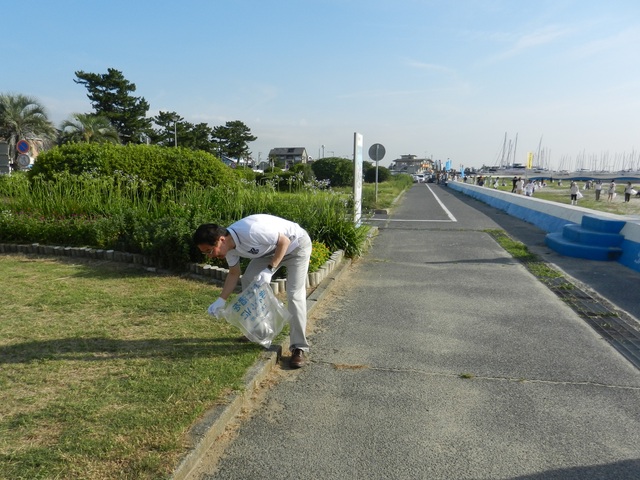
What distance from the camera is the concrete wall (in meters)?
8.82

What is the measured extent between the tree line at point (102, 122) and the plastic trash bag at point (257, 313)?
35.6 metres

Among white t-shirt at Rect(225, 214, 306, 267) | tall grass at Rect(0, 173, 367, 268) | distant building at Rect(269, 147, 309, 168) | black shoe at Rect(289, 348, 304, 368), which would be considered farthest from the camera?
distant building at Rect(269, 147, 309, 168)

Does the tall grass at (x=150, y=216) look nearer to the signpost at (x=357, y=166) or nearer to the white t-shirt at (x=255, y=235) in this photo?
the signpost at (x=357, y=166)

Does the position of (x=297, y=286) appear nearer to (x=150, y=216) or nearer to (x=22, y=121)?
(x=150, y=216)

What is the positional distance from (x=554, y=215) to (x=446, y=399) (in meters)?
11.7

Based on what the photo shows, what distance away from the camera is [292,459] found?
9.53 ft

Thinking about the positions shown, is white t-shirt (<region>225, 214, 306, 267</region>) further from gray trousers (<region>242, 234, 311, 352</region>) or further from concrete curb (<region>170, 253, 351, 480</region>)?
concrete curb (<region>170, 253, 351, 480</region>)

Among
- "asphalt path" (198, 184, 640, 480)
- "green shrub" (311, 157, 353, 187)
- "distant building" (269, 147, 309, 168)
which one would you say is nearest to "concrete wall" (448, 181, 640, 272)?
"asphalt path" (198, 184, 640, 480)

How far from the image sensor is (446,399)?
145 inches

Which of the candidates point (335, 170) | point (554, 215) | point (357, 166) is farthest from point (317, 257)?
point (335, 170)

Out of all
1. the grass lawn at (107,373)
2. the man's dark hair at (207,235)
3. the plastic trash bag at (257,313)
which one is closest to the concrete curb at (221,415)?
the grass lawn at (107,373)

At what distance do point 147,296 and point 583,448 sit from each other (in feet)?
15.4

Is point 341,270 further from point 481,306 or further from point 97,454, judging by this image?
point 97,454

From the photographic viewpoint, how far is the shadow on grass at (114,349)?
13.4 feet
